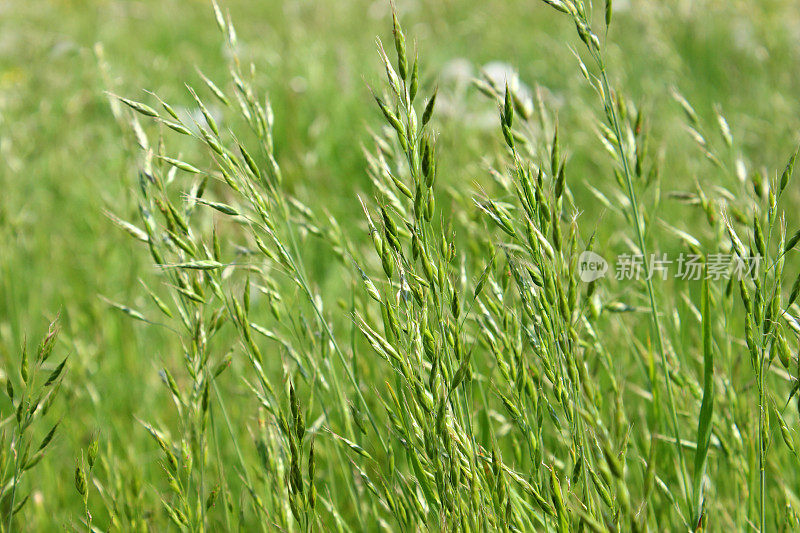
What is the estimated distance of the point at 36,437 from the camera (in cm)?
182

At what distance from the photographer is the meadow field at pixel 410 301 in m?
0.91

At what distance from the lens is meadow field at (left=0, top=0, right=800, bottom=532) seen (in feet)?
2.98

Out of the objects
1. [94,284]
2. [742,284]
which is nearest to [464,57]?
[94,284]

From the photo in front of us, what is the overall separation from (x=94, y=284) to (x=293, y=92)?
6.66ft

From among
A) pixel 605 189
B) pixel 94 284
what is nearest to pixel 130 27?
pixel 94 284

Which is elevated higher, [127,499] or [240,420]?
[127,499]

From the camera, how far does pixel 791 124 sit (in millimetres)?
2604

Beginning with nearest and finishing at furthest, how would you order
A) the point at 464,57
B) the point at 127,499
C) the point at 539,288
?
the point at 539,288, the point at 127,499, the point at 464,57

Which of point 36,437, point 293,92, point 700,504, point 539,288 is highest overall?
point 539,288

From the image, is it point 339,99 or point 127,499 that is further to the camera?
point 339,99

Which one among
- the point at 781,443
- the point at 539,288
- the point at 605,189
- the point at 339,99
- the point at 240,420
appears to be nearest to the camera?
the point at 539,288

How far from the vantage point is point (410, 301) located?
3.02 ft

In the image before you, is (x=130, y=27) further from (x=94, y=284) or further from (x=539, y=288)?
(x=539, y=288)

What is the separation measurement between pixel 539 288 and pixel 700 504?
40cm
